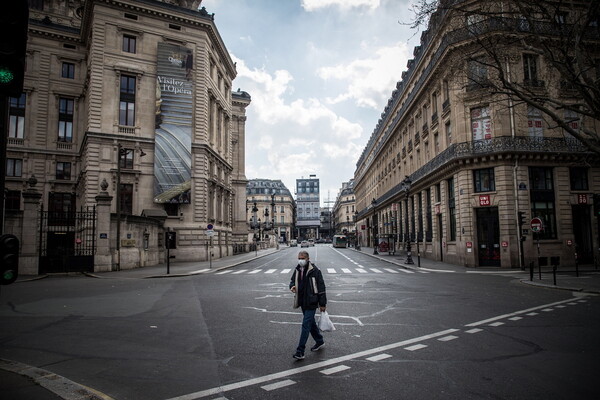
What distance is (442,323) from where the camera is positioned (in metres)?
8.78

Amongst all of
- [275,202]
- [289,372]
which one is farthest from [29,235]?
[275,202]

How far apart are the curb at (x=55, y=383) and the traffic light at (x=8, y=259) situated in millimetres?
2017

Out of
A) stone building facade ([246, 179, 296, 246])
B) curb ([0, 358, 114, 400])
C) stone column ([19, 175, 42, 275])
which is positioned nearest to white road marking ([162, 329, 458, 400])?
curb ([0, 358, 114, 400])

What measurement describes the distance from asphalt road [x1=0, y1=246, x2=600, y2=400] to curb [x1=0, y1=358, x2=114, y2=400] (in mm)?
197

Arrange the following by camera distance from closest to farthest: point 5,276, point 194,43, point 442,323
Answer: point 5,276, point 442,323, point 194,43

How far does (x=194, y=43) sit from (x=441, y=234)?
29006 millimetres

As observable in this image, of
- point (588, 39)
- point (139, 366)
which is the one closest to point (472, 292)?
point (139, 366)

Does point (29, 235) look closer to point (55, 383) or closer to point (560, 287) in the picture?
point (55, 383)

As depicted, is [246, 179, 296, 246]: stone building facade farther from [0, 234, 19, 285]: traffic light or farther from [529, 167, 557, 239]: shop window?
[0, 234, 19, 285]: traffic light

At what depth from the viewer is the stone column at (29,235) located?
21312 millimetres

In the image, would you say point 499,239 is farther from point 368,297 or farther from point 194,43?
point 194,43

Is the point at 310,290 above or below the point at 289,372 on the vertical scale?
above

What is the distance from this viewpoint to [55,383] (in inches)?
197

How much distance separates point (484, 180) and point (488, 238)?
12.8 feet
